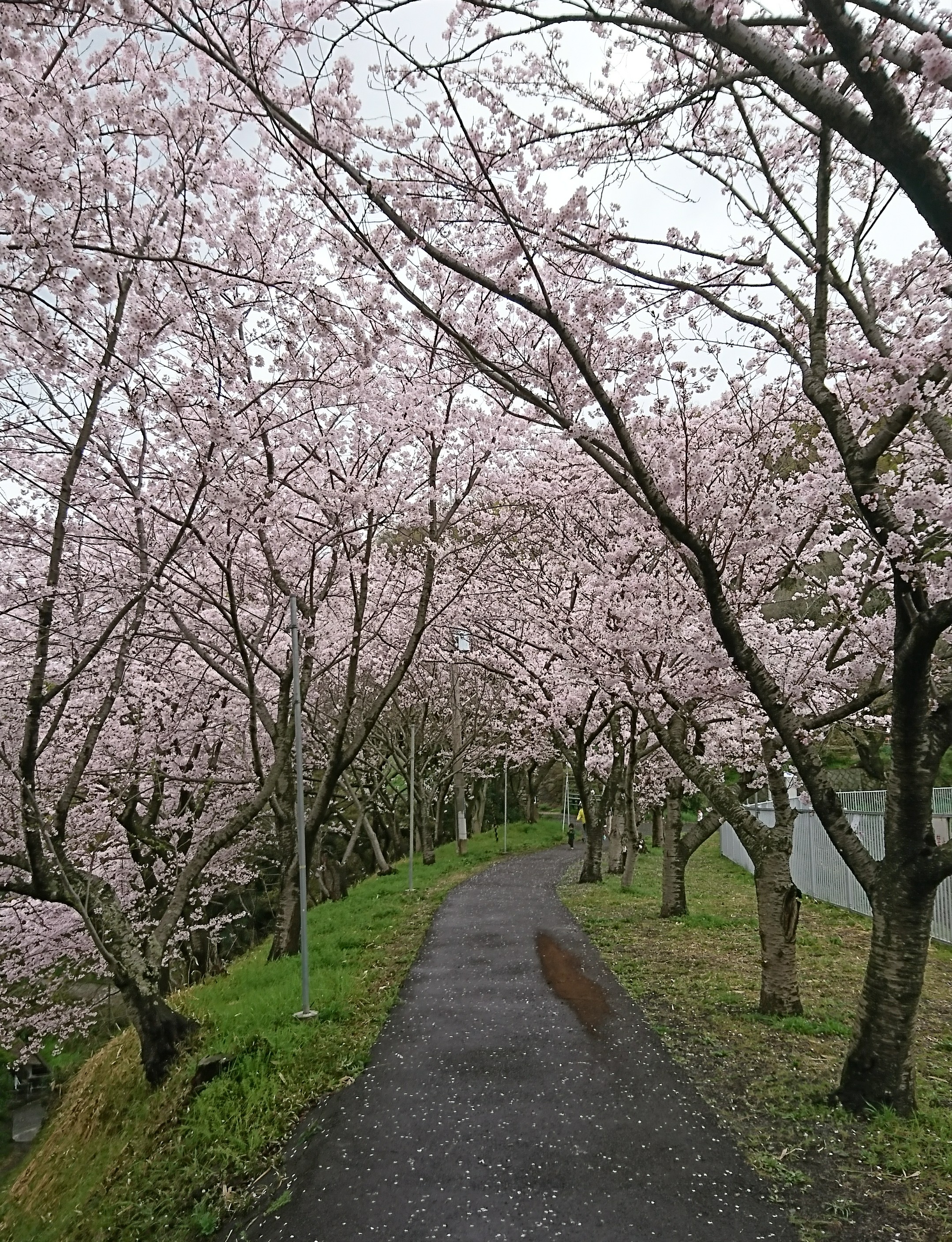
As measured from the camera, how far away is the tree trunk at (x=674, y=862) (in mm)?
13039

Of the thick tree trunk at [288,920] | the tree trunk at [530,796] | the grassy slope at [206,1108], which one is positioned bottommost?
the grassy slope at [206,1108]

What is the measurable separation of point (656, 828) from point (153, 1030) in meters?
27.5

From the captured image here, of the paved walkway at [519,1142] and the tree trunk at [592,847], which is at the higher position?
the tree trunk at [592,847]

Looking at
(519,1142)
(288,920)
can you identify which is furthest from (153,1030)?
(519,1142)

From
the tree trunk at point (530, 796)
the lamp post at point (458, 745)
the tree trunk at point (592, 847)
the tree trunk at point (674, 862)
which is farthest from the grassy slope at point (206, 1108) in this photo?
the tree trunk at point (530, 796)

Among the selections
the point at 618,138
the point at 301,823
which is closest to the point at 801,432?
the point at 618,138

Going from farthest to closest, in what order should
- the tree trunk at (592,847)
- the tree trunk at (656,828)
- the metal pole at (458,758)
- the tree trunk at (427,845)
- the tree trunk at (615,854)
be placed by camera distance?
the tree trunk at (656,828) → the tree trunk at (427,845) → the metal pole at (458,758) → the tree trunk at (615,854) → the tree trunk at (592,847)

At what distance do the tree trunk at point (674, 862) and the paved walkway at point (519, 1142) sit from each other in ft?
15.7

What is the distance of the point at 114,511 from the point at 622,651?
6.20 metres

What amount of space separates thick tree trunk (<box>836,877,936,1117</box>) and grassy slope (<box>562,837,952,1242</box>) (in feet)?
0.51

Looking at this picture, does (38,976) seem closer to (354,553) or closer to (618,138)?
(354,553)

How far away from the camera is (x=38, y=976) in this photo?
566 inches

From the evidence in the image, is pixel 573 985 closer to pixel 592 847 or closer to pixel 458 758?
pixel 592 847

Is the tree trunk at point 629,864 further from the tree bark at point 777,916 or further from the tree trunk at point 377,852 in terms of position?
the tree bark at point 777,916
